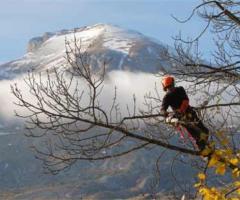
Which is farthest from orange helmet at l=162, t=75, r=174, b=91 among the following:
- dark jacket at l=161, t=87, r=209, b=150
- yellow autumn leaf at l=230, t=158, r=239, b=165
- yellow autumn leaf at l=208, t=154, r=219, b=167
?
yellow autumn leaf at l=230, t=158, r=239, b=165

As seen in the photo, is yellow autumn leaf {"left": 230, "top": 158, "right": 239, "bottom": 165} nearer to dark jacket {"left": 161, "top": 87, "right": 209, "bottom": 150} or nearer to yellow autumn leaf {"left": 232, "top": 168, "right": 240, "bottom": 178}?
yellow autumn leaf {"left": 232, "top": 168, "right": 240, "bottom": 178}

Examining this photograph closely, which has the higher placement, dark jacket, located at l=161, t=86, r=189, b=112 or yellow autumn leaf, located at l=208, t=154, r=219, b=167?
yellow autumn leaf, located at l=208, t=154, r=219, b=167

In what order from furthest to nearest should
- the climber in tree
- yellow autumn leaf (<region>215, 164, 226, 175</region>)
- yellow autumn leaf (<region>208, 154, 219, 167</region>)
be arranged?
the climber in tree, yellow autumn leaf (<region>208, 154, 219, 167</region>), yellow autumn leaf (<region>215, 164, 226, 175</region>)

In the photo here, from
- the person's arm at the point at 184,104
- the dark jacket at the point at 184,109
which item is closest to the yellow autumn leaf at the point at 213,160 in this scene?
the dark jacket at the point at 184,109

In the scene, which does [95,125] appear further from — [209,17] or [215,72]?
[209,17]

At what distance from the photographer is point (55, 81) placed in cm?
1067

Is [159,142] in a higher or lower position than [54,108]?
lower

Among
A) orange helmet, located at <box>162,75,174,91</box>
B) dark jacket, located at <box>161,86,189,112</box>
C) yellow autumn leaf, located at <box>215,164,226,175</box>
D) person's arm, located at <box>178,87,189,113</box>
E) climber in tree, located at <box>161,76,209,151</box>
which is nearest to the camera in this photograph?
yellow autumn leaf, located at <box>215,164,226,175</box>

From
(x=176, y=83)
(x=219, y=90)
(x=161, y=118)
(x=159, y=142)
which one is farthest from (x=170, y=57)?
(x=159, y=142)

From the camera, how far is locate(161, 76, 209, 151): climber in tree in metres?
11.1

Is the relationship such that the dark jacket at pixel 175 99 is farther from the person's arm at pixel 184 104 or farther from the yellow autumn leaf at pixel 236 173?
the yellow autumn leaf at pixel 236 173

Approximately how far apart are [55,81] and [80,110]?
782 millimetres

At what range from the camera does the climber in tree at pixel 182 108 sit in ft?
36.5

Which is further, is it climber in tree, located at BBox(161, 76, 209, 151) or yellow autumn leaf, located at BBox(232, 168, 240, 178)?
climber in tree, located at BBox(161, 76, 209, 151)
